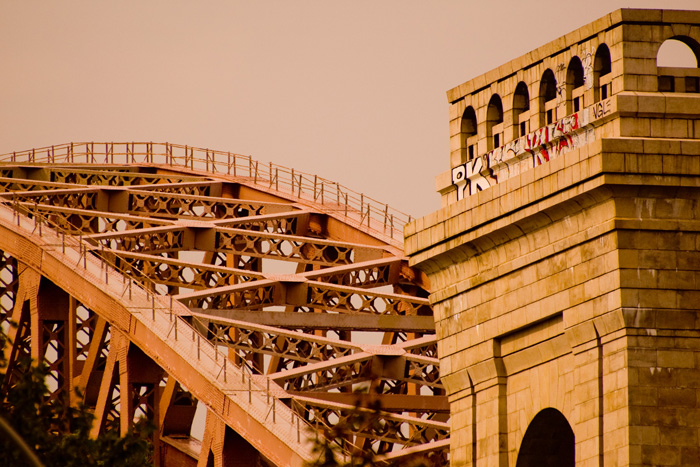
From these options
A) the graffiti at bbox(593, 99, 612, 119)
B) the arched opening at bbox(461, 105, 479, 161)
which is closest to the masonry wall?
the graffiti at bbox(593, 99, 612, 119)

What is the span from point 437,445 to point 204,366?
21.1ft

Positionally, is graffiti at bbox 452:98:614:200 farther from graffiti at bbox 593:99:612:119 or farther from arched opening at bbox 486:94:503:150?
arched opening at bbox 486:94:503:150

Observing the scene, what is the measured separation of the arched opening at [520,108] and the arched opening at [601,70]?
2.17 metres

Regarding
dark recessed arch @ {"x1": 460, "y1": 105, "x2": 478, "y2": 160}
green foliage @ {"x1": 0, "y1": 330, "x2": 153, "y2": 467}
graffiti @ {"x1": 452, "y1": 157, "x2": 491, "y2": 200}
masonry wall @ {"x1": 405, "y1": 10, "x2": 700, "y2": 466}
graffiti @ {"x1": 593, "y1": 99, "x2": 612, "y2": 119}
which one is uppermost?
dark recessed arch @ {"x1": 460, "y1": 105, "x2": 478, "y2": 160}

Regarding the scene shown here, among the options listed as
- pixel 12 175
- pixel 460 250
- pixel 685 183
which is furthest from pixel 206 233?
pixel 685 183

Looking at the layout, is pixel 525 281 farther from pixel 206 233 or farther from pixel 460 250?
pixel 206 233

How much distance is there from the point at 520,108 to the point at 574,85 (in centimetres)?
168

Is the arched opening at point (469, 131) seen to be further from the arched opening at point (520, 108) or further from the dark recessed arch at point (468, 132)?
the arched opening at point (520, 108)

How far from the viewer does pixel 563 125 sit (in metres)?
38.0

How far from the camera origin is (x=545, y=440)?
3934 centimetres

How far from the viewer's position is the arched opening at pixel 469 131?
41.0 m

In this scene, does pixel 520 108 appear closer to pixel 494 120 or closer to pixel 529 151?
pixel 494 120

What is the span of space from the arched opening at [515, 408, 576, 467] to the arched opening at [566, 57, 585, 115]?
16.4ft

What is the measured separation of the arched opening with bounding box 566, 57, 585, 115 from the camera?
124ft
